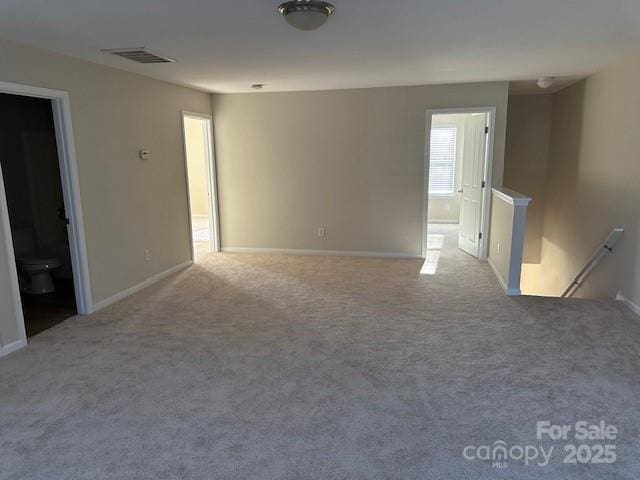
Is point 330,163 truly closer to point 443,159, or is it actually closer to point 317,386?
point 443,159

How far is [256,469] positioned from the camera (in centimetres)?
209

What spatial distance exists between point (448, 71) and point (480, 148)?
1.56m

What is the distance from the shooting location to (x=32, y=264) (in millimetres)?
4559

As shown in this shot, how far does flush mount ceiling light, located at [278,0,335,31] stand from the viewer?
2414 mm

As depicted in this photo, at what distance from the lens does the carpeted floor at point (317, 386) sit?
2.15 metres

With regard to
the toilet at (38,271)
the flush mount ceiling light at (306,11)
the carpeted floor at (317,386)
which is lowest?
the carpeted floor at (317,386)

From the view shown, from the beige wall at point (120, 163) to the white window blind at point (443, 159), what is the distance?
5.09m

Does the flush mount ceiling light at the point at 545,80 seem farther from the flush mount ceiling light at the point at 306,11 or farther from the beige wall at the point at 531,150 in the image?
the flush mount ceiling light at the point at 306,11

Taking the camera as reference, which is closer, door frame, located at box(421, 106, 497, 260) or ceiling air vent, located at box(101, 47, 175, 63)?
ceiling air vent, located at box(101, 47, 175, 63)

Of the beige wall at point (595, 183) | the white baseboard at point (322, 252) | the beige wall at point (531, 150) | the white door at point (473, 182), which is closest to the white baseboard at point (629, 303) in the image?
the beige wall at point (595, 183)

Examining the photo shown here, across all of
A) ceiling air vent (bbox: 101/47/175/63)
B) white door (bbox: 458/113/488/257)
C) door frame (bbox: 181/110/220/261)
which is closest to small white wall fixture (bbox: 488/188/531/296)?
white door (bbox: 458/113/488/257)

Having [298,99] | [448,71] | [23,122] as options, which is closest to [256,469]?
[448,71]

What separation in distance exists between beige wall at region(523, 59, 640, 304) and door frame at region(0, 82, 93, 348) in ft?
16.2

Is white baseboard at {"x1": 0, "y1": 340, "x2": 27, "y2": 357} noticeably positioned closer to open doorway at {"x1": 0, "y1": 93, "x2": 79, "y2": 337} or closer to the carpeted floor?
the carpeted floor
